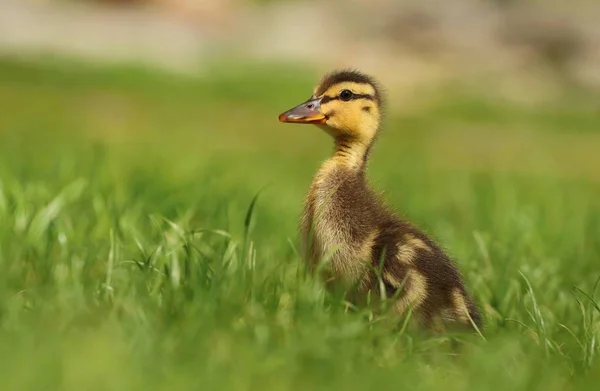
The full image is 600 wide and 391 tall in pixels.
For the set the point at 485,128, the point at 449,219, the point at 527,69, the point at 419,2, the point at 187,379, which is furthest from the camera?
the point at 419,2

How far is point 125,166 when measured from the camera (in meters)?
6.72

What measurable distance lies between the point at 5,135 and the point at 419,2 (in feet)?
43.9

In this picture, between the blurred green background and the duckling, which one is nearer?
the blurred green background

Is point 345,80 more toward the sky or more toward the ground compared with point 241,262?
more toward the sky

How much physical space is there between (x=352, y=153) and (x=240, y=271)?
2.89 feet

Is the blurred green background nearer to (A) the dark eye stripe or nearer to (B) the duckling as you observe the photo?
(B) the duckling

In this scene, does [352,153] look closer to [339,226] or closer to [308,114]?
[308,114]

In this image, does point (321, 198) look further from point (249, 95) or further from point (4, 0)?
point (4, 0)

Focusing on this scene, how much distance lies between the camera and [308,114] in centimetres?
428

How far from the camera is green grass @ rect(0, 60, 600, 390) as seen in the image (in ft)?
9.80

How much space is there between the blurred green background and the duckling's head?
35cm

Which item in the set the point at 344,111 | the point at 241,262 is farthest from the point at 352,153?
the point at 241,262

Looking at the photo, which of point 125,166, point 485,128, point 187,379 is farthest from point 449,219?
point 485,128

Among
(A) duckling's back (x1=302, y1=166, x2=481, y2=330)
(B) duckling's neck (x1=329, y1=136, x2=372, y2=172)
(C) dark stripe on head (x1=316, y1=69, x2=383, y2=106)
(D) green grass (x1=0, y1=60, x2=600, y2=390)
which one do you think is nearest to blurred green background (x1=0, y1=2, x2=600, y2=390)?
(D) green grass (x1=0, y1=60, x2=600, y2=390)
